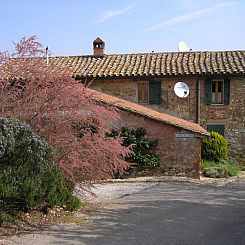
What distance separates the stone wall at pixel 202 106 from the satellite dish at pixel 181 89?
40cm

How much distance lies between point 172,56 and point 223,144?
7.38 m

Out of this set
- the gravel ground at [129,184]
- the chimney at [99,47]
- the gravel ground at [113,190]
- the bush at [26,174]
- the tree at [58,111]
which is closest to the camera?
the bush at [26,174]

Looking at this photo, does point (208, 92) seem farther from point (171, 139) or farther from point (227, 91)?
point (171, 139)

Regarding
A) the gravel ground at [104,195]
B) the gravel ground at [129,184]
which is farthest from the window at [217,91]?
the gravel ground at [129,184]

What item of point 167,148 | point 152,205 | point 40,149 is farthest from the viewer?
point 167,148

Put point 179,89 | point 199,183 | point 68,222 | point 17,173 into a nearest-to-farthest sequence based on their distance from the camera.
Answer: point 17,173 < point 68,222 < point 199,183 < point 179,89

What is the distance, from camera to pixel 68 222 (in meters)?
9.48

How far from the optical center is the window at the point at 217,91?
25531 mm

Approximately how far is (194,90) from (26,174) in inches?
718

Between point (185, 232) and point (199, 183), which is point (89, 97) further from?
point (199, 183)

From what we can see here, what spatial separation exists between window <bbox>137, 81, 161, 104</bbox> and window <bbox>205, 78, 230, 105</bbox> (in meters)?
2.64

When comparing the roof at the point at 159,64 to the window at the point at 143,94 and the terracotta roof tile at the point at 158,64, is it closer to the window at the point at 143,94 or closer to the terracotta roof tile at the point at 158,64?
the terracotta roof tile at the point at 158,64

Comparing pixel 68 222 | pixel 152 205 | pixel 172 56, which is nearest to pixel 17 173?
pixel 68 222

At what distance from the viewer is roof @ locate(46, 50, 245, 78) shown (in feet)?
83.4
